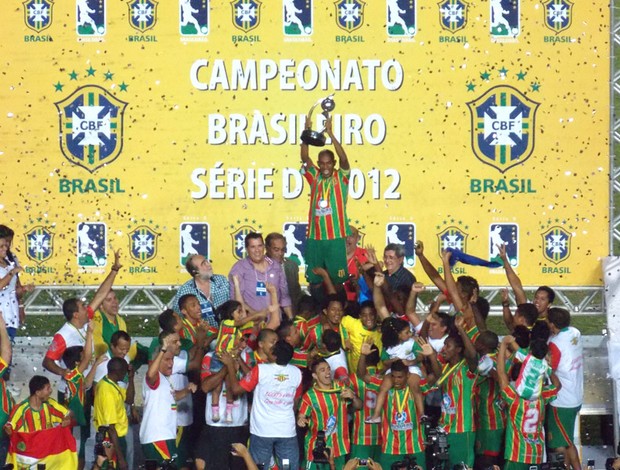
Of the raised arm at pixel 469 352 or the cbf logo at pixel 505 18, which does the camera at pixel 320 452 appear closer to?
the raised arm at pixel 469 352

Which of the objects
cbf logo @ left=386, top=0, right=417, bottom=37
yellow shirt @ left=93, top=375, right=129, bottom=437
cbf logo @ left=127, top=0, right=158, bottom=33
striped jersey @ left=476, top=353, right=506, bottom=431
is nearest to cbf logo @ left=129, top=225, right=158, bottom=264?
cbf logo @ left=127, top=0, right=158, bottom=33

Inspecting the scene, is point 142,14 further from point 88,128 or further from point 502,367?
point 502,367

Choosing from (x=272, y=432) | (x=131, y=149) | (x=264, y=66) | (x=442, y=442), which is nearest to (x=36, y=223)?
(x=131, y=149)

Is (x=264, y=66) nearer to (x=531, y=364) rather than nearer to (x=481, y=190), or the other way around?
(x=481, y=190)

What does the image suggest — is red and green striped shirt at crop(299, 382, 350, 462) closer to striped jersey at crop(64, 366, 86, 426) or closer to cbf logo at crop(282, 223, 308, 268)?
striped jersey at crop(64, 366, 86, 426)

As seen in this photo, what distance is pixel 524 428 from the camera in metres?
13.1

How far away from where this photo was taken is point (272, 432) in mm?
12797

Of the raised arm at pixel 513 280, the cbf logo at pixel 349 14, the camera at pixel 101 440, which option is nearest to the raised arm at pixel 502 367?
the raised arm at pixel 513 280

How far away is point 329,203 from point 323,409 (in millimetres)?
2492

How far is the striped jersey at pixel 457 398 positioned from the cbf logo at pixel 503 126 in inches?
120

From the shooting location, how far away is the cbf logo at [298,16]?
50.7 ft

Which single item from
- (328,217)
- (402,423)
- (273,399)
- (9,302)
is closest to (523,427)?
(402,423)

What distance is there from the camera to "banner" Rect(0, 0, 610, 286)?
1547 cm

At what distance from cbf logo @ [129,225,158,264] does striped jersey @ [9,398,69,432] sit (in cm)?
301
